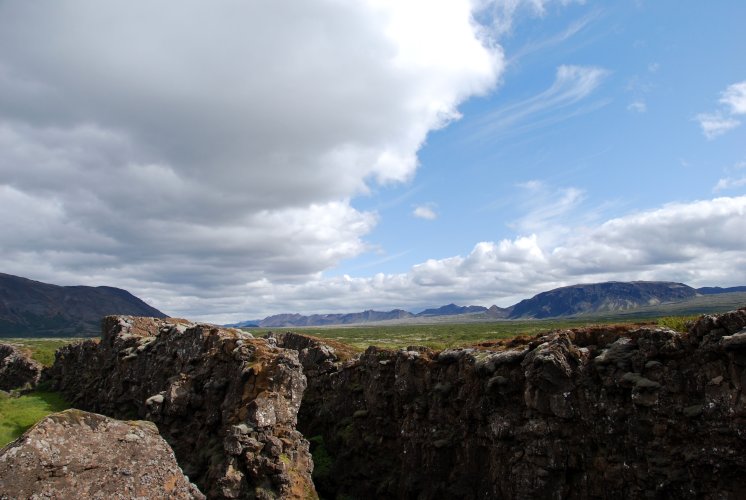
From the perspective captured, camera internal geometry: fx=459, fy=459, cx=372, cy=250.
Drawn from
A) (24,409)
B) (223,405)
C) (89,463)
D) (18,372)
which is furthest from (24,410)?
(89,463)

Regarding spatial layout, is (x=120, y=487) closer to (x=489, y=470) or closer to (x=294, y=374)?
(x=294, y=374)

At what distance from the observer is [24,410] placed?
135 ft

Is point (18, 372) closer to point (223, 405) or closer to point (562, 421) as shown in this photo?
point (223, 405)

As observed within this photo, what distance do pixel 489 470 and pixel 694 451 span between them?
937cm

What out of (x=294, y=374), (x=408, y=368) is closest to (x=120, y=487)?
(x=294, y=374)

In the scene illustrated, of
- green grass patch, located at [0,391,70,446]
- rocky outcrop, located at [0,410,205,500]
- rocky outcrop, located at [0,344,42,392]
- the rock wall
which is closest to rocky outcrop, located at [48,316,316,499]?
green grass patch, located at [0,391,70,446]

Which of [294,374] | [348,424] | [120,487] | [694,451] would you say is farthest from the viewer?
[348,424]

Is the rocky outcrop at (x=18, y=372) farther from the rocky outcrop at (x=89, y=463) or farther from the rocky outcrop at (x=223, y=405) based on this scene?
the rocky outcrop at (x=89, y=463)

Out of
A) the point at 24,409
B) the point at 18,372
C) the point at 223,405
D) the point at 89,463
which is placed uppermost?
the point at 89,463

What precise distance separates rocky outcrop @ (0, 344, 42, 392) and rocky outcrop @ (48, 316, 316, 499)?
2677 centimetres

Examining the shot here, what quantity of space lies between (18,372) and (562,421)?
68.3 meters

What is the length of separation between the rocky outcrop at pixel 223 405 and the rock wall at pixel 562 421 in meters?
7.21

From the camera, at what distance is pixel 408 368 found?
3059 cm

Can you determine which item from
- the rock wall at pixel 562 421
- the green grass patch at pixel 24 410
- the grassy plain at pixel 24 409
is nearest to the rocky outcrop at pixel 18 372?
the grassy plain at pixel 24 409
